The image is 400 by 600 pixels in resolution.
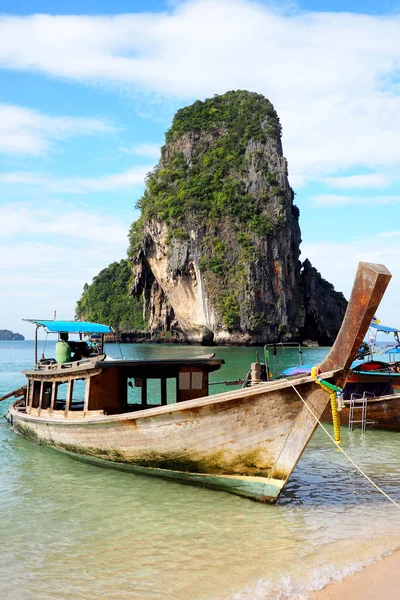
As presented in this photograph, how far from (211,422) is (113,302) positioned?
8101 cm

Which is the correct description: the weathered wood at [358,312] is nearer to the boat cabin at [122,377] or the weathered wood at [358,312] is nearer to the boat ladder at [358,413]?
the boat cabin at [122,377]

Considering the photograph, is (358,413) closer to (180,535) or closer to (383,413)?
(383,413)

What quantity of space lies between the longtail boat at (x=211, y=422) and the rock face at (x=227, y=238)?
45644mm

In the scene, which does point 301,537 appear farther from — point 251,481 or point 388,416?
point 388,416

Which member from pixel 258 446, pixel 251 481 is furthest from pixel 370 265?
pixel 251 481

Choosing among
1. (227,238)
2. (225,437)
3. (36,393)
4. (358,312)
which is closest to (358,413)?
(225,437)

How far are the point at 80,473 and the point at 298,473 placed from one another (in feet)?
11.5

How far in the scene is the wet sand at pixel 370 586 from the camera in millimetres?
4454

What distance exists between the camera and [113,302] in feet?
284

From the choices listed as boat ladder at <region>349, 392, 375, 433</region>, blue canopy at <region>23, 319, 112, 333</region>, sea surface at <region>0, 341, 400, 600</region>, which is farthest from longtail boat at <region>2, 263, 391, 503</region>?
boat ladder at <region>349, 392, 375, 433</region>

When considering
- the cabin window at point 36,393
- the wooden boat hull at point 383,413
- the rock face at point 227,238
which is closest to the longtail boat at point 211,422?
the cabin window at point 36,393

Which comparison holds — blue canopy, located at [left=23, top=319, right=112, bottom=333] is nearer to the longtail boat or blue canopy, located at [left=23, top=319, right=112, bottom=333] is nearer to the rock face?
the longtail boat

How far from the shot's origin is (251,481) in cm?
685

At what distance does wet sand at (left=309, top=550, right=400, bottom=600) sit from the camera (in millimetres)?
4454
